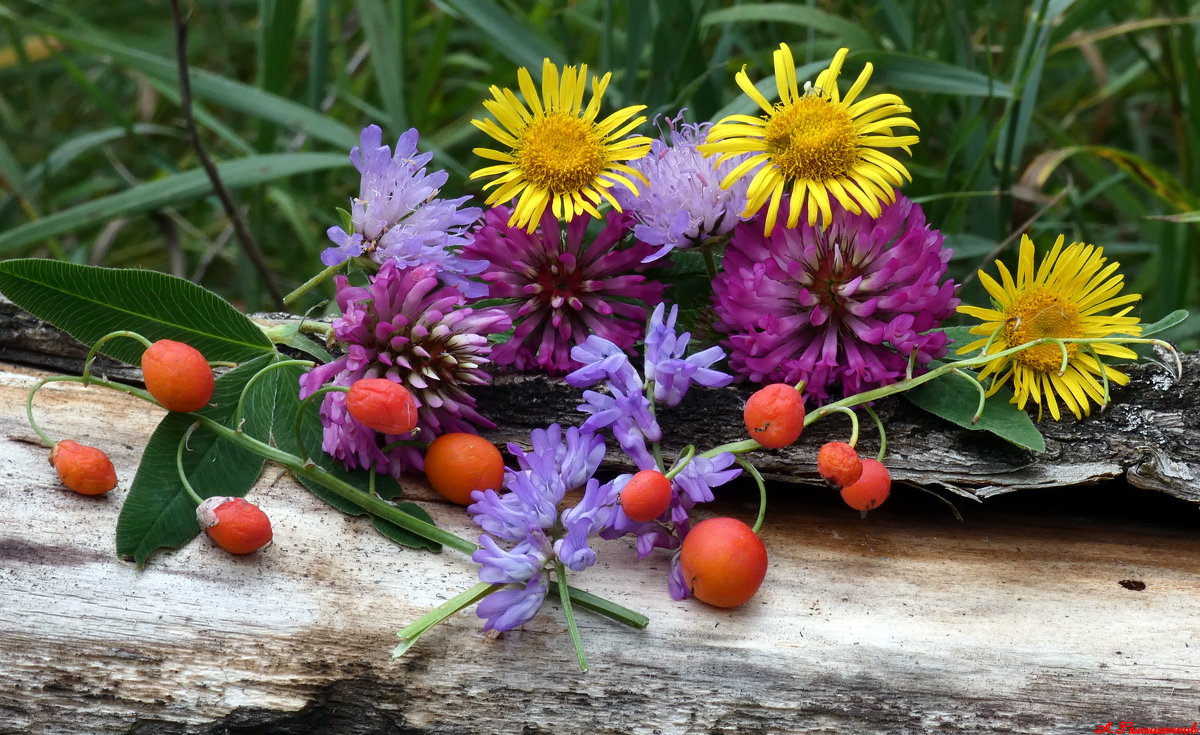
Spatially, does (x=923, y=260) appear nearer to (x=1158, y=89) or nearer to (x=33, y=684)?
(x=33, y=684)

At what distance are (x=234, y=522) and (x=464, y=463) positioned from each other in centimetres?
21

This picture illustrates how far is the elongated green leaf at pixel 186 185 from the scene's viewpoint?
5.11ft

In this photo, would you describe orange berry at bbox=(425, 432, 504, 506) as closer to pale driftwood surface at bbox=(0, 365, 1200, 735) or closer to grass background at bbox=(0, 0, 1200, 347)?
pale driftwood surface at bbox=(0, 365, 1200, 735)

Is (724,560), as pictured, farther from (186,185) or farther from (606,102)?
(186,185)

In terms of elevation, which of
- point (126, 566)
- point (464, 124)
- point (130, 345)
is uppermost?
point (464, 124)

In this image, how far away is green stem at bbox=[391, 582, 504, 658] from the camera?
2.71ft

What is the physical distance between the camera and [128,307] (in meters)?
0.98

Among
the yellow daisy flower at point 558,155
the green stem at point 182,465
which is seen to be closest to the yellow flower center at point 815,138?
the yellow daisy flower at point 558,155

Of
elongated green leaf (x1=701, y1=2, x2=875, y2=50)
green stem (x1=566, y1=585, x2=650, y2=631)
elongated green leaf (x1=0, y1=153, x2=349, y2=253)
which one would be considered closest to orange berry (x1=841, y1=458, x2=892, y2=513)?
green stem (x1=566, y1=585, x2=650, y2=631)

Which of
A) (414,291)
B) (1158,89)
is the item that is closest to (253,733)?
(414,291)

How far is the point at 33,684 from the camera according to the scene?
0.83 meters

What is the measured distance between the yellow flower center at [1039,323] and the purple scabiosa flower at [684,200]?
0.93 feet

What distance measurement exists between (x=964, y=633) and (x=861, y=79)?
514mm

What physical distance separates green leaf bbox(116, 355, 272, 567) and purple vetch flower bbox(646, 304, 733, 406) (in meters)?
0.40
